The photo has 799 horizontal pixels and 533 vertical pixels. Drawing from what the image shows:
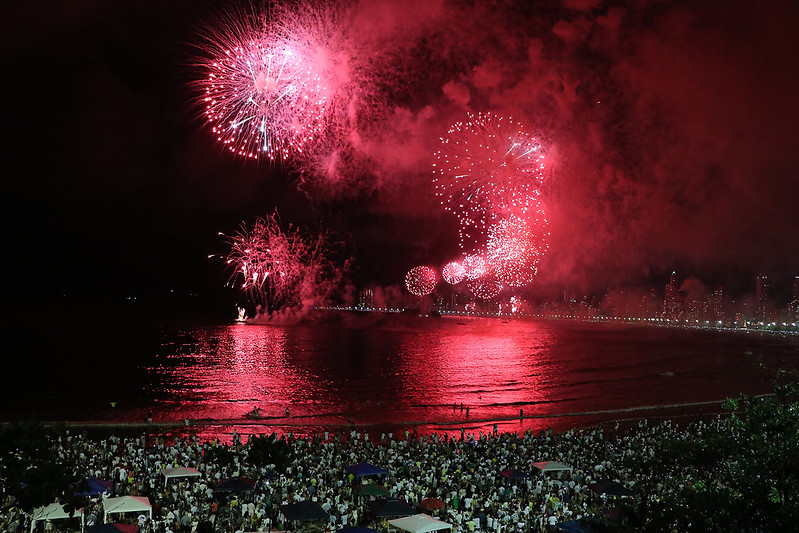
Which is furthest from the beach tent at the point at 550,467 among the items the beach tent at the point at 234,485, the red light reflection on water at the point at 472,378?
the red light reflection on water at the point at 472,378

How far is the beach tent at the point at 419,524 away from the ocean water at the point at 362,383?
2091cm

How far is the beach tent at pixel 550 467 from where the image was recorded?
24500 mm

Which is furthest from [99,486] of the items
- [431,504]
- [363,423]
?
[363,423]

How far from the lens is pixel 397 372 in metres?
67.8

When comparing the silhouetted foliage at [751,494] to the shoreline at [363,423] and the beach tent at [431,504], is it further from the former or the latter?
the shoreline at [363,423]

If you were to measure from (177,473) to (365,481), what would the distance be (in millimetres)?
6640

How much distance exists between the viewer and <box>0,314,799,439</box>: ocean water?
42281mm

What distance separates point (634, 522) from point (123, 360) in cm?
7334

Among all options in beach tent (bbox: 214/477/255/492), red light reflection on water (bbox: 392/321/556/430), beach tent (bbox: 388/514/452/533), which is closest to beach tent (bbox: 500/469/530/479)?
beach tent (bbox: 388/514/452/533)

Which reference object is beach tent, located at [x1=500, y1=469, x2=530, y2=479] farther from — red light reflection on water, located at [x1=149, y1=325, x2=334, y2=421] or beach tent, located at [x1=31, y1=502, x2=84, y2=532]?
red light reflection on water, located at [x1=149, y1=325, x2=334, y2=421]

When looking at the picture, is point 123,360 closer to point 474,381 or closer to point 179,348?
point 179,348

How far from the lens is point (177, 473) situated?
2159cm

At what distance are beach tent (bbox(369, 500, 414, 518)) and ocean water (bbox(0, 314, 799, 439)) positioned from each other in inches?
768

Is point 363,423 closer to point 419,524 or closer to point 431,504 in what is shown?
point 431,504
